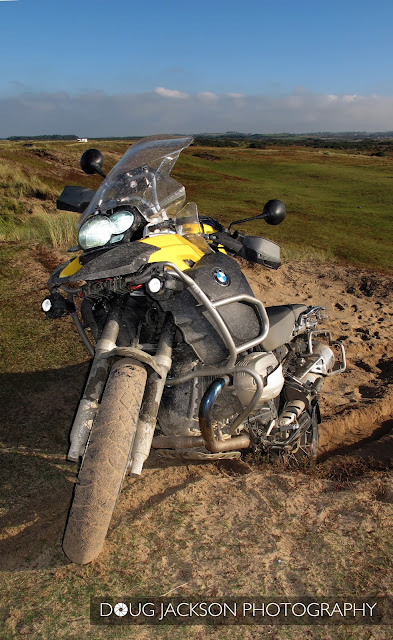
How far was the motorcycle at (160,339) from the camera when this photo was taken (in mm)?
2621

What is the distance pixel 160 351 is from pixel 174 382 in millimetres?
246

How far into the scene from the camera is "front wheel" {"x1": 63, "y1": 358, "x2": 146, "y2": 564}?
250 centimetres

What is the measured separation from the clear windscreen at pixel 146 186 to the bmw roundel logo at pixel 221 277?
22.3 inches

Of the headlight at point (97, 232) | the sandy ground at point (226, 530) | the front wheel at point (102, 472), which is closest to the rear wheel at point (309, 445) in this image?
the sandy ground at point (226, 530)

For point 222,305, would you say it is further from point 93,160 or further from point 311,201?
point 311,201

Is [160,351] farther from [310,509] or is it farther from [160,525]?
[310,509]

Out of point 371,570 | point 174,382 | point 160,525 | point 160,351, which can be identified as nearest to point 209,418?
point 174,382

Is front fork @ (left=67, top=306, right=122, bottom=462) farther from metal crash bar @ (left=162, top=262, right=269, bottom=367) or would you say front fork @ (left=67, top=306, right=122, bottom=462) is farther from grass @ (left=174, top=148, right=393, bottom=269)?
grass @ (left=174, top=148, right=393, bottom=269)

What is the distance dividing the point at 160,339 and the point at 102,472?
36.5 inches

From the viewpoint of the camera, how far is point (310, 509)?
10.5 feet

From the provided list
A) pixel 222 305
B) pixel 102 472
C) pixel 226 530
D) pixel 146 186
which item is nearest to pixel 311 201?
pixel 146 186

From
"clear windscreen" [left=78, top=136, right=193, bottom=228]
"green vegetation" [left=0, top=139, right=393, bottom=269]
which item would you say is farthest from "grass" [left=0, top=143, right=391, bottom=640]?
"green vegetation" [left=0, top=139, right=393, bottom=269]

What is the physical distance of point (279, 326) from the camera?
3.86 metres

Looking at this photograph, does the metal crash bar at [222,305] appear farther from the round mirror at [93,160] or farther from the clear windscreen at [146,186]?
the round mirror at [93,160]
